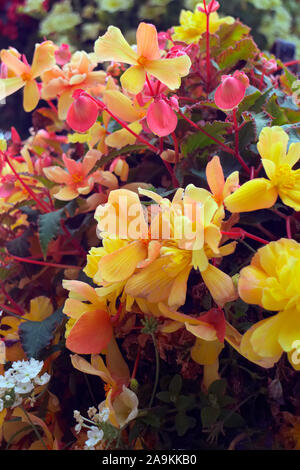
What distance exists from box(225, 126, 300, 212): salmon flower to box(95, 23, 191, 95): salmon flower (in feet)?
0.35

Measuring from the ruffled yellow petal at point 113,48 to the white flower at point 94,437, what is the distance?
339mm

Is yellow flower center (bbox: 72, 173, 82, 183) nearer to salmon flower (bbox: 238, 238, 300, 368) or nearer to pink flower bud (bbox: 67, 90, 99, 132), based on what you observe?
pink flower bud (bbox: 67, 90, 99, 132)

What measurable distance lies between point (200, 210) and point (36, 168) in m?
0.34

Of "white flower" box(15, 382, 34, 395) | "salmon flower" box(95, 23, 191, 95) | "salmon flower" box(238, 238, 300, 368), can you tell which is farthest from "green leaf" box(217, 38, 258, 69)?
"white flower" box(15, 382, 34, 395)

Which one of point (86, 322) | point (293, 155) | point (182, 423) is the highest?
point (293, 155)

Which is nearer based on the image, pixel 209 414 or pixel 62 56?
pixel 209 414

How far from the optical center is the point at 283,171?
16.4 inches

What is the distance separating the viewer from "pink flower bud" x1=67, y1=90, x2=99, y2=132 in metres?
0.49

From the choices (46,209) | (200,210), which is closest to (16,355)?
(46,209)

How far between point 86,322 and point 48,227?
0.44 feet

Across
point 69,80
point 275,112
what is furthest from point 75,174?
point 275,112

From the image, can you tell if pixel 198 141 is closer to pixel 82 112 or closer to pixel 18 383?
pixel 82 112

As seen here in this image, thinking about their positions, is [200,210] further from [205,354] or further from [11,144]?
[11,144]

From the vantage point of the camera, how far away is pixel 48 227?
54 centimetres
